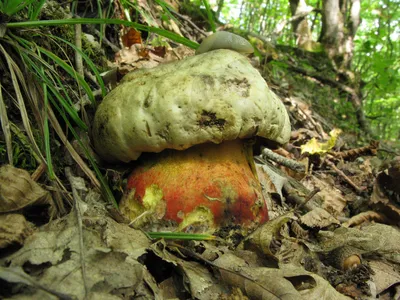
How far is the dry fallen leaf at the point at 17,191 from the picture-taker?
3.56 feet

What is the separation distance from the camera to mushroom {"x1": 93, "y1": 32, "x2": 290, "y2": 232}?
139 centimetres

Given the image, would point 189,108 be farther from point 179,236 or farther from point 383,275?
point 383,275

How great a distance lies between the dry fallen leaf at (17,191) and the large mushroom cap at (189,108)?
0.41m

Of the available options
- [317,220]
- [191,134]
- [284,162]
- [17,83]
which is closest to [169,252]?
[191,134]

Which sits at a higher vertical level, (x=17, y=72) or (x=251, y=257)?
(x=17, y=72)

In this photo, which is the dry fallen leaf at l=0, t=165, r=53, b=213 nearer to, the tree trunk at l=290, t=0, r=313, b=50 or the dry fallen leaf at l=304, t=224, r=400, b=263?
the dry fallen leaf at l=304, t=224, r=400, b=263

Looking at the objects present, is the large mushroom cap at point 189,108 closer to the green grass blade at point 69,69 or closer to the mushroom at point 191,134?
the mushroom at point 191,134

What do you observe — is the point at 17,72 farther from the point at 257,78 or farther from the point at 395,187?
the point at 395,187

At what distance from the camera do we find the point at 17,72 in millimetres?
1457

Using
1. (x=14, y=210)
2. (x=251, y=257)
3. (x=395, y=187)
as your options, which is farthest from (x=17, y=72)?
(x=395, y=187)

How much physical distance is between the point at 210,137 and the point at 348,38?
238 inches

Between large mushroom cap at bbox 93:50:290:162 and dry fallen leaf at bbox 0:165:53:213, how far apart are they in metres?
0.41

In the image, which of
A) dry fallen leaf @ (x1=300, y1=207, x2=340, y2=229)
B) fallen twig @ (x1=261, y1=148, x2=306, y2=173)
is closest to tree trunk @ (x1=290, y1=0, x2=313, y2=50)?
fallen twig @ (x1=261, y1=148, x2=306, y2=173)

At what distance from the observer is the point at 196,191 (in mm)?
1468
